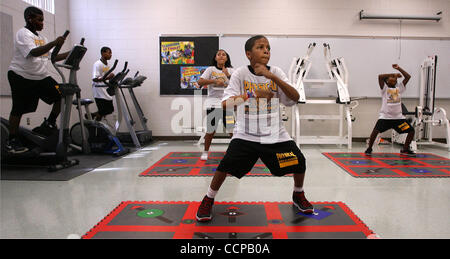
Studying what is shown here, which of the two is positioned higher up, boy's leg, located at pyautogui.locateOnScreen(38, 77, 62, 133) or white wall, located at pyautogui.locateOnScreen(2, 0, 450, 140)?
white wall, located at pyautogui.locateOnScreen(2, 0, 450, 140)

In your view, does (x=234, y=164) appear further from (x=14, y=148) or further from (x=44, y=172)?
(x=14, y=148)

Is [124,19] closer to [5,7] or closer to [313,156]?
[5,7]

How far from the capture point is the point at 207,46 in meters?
5.86

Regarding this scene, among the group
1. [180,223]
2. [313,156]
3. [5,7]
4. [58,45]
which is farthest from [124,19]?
[180,223]

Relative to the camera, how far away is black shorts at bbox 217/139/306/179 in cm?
183

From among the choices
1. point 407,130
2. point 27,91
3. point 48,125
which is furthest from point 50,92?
point 407,130

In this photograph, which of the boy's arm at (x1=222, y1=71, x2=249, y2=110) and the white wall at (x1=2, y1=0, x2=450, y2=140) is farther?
the white wall at (x1=2, y1=0, x2=450, y2=140)

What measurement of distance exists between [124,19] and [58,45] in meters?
3.12

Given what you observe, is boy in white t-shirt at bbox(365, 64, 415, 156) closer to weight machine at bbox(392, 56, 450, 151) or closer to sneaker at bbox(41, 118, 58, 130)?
weight machine at bbox(392, 56, 450, 151)

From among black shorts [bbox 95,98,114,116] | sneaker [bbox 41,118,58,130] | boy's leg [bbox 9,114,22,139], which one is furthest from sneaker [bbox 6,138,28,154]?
black shorts [bbox 95,98,114,116]

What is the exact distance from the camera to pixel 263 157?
6.17 feet

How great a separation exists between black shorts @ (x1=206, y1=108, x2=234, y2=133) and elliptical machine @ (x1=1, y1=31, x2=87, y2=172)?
5.13 feet

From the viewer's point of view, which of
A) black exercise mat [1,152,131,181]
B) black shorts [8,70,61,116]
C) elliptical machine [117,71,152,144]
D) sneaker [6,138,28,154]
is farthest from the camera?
elliptical machine [117,71,152,144]
